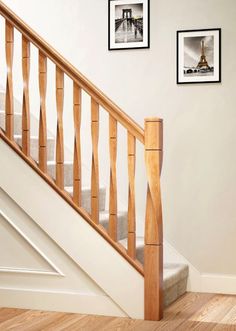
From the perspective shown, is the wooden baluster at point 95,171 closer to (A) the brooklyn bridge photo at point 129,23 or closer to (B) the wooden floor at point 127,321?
(B) the wooden floor at point 127,321

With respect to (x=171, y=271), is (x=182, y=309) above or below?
below

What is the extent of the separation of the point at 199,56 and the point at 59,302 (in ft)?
6.89

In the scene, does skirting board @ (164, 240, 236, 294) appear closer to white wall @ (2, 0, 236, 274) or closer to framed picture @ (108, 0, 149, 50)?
white wall @ (2, 0, 236, 274)

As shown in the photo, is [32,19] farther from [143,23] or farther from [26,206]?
[26,206]

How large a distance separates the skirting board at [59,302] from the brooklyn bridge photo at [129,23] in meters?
2.08

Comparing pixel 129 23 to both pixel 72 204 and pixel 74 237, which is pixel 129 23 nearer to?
pixel 72 204

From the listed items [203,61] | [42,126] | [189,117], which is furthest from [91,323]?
[203,61]

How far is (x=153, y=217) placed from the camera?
416 centimetres

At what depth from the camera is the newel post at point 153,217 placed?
415 centimetres

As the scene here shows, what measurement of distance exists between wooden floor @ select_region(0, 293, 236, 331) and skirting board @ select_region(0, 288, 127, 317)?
0.24 ft

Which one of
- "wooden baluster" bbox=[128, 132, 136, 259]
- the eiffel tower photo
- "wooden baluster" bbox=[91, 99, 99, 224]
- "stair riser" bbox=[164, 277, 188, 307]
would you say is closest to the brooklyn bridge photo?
the eiffel tower photo

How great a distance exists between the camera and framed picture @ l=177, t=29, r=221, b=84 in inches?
203

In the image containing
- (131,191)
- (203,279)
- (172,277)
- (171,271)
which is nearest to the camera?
(131,191)

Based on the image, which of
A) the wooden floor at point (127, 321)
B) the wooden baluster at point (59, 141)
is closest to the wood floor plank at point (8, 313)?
the wooden floor at point (127, 321)
